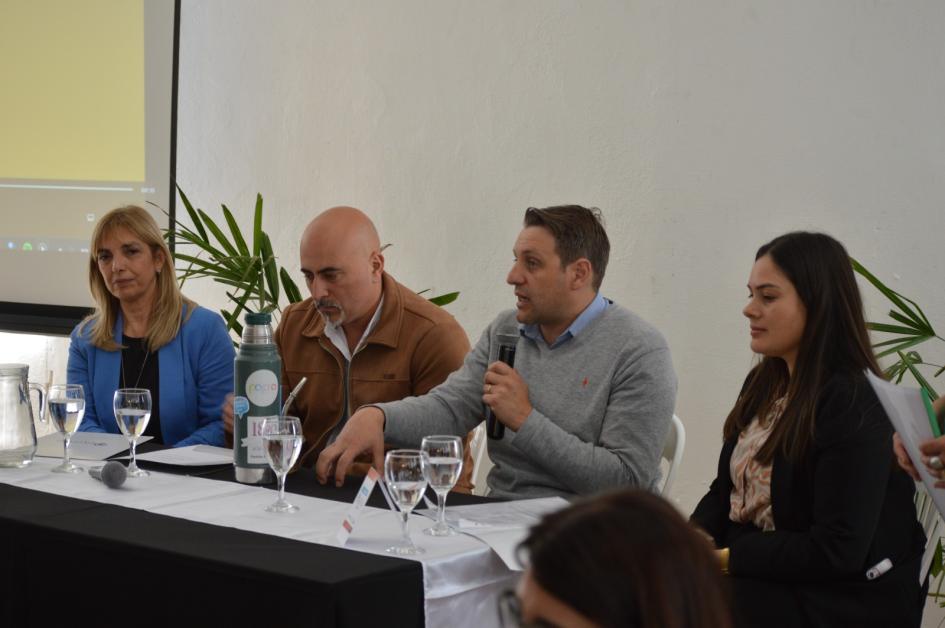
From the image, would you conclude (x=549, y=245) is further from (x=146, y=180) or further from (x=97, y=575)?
(x=146, y=180)

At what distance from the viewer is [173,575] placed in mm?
1452

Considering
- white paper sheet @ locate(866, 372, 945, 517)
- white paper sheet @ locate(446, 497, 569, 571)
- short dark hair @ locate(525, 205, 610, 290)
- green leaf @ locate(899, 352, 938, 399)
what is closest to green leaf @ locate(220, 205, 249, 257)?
short dark hair @ locate(525, 205, 610, 290)

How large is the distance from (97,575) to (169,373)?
3.99 feet

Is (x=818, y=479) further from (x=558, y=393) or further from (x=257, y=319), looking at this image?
(x=257, y=319)

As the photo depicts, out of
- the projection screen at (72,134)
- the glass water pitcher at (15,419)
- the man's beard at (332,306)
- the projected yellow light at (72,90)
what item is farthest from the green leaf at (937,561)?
the projected yellow light at (72,90)

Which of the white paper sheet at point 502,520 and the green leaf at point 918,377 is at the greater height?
the green leaf at point 918,377

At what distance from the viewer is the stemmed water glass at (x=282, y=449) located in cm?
168

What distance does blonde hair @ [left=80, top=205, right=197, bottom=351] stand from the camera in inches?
109

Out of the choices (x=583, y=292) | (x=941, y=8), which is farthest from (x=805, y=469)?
(x=941, y=8)

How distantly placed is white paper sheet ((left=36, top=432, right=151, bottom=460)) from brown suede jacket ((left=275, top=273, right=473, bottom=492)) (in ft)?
1.47

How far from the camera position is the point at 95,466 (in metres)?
2.07

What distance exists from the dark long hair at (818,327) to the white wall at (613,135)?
1.26 meters

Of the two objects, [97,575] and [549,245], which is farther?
[549,245]

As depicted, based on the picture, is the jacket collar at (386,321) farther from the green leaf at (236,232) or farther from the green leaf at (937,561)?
the green leaf at (937,561)
